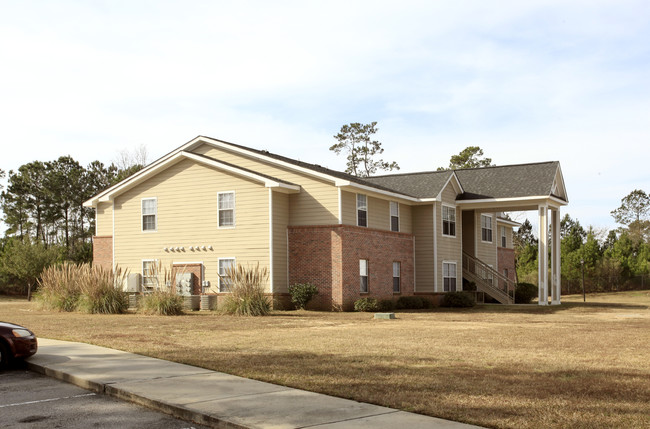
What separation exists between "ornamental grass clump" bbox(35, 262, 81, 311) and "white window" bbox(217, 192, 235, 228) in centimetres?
669

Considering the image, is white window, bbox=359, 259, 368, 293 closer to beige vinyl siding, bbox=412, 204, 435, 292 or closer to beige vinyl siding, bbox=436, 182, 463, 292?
beige vinyl siding, bbox=412, 204, 435, 292

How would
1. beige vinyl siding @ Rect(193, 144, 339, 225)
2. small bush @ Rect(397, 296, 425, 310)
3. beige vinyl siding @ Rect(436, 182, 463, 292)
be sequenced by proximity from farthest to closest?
beige vinyl siding @ Rect(436, 182, 463, 292), small bush @ Rect(397, 296, 425, 310), beige vinyl siding @ Rect(193, 144, 339, 225)

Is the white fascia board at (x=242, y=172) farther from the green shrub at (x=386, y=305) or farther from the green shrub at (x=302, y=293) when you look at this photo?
the green shrub at (x=386, y=305)

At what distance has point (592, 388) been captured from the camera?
9.34 metres

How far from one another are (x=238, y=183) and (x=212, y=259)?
147 inches

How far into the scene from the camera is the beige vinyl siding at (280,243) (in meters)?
29.8

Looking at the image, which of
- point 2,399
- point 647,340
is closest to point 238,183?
point 647,340

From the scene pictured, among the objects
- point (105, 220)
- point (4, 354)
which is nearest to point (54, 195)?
point (105, 220)

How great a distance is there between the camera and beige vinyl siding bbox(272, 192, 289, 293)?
29753 millimetres

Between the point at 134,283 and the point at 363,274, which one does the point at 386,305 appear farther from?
the point at 134,283

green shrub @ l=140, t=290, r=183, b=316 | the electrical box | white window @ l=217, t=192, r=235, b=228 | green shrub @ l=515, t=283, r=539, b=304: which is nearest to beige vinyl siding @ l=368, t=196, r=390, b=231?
white window @ l=217, t=192, r=235, b=228

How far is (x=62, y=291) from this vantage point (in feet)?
93.6

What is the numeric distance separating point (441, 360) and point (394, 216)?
74.0ft

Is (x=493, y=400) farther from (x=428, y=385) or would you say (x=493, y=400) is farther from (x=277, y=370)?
(x=277, y=370)
